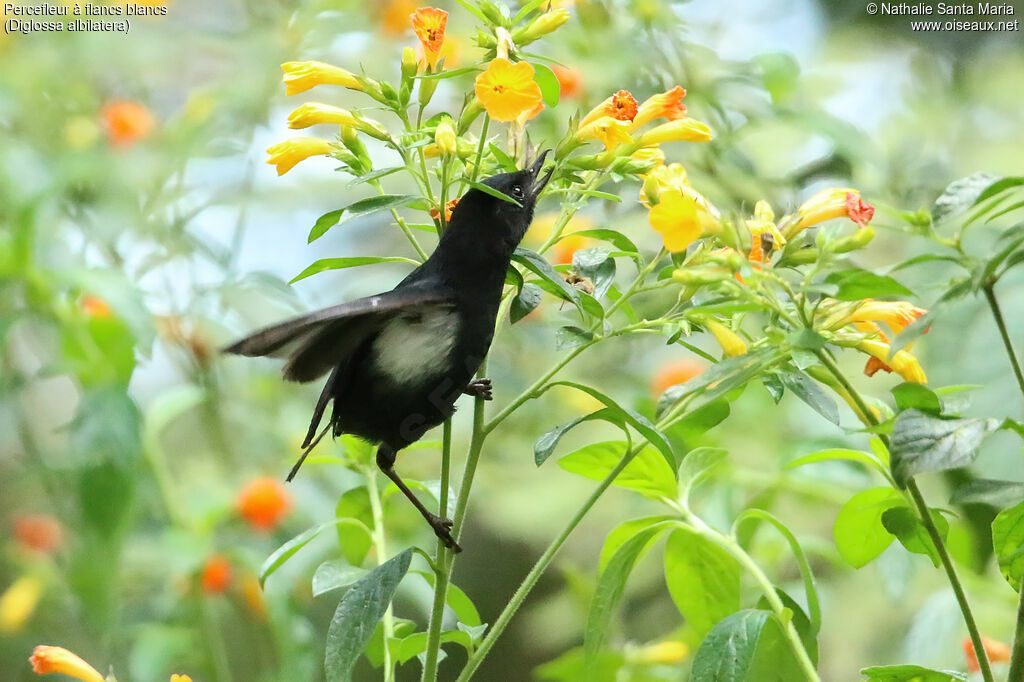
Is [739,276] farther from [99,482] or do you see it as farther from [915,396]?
[99,482]

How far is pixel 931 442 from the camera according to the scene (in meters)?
0.60

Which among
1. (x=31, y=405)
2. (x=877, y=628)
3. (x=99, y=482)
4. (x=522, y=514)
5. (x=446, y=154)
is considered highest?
(x=446, y=154)

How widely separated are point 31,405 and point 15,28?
794 millimetres

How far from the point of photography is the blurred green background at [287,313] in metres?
1.43

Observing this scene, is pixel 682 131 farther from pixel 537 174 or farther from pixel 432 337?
pixel 432 337

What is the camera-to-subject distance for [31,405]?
7.17 ft

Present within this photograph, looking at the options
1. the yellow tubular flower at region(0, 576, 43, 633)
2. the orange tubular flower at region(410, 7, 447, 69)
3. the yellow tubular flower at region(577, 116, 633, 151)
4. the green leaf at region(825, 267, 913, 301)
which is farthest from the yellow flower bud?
the yellow tubular flower at region(0, 576, 43, 633)

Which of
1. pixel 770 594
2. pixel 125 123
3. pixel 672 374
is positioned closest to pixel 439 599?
pixel 770 594

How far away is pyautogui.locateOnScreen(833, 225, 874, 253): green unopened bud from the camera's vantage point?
691 mm

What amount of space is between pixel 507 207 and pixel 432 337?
0.13 meters

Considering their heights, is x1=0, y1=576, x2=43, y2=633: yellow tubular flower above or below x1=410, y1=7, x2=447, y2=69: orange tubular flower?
below

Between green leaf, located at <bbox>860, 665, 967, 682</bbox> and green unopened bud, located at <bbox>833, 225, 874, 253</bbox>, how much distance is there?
0.95 feet

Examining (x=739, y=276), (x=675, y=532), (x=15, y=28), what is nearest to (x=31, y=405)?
(x=15, y=28)

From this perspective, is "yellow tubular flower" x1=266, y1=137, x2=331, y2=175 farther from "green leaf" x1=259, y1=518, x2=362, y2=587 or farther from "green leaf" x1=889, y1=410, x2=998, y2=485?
"green leaf" x1=889, y1=410, x2=998, y2=485
